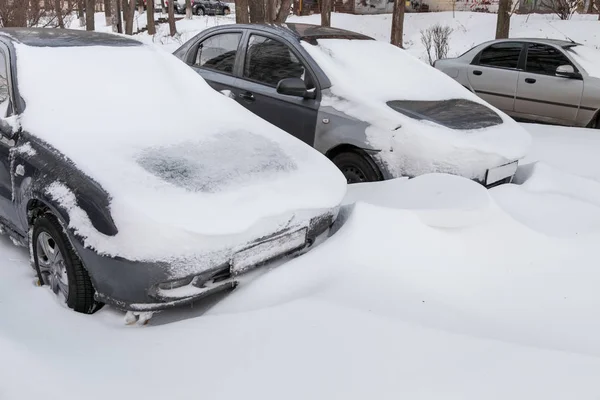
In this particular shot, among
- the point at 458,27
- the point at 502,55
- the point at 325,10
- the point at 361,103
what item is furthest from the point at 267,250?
the point at 458,27

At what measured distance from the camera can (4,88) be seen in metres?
3.24

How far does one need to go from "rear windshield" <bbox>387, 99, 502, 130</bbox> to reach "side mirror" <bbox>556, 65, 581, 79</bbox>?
9.50 ft

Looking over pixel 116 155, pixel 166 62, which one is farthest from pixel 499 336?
pixel 166 62

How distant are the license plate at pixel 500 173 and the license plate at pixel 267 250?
1.87m

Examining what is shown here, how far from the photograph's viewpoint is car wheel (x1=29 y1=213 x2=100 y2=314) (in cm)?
265

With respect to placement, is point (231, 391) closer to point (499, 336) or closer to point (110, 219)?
point (110, 219)

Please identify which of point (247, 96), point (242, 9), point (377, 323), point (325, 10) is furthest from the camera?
point (325, 10)

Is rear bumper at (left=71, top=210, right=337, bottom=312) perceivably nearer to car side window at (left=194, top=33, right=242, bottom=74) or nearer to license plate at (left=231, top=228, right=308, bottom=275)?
license plate at (left=231, top=228, right=308, bottom=275)

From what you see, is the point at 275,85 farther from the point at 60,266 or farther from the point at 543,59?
the point at 543,59

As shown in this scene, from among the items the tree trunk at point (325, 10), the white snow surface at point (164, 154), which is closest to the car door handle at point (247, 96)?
the white snow surface at point (164, 154)

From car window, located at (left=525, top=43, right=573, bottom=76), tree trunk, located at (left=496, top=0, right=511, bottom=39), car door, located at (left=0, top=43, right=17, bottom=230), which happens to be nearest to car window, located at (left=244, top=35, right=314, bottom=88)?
car door, located at (left=0, top=43, right=17, bottom=230)

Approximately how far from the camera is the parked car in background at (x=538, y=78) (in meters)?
6.91

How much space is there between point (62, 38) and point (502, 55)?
6.23 m

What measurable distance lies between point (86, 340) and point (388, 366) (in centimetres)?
137
